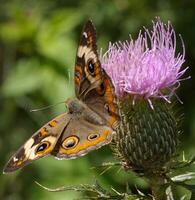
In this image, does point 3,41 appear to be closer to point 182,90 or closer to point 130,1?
point 130,1

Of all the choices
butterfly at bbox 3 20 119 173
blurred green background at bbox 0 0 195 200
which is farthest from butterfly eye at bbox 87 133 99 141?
blurred green background at bbox 0 0 195 200

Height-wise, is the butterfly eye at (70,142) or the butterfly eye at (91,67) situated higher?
the butterfly eye at (91,67)

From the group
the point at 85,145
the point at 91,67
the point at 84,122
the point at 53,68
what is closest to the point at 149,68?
the point at 91,67

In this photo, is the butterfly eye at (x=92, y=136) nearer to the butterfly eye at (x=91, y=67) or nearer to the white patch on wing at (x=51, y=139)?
the white patch on wing at (x=51, y=139)

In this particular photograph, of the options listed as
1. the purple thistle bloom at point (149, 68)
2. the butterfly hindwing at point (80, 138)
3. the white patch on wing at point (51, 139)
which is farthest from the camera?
the purple thistle bloom at point (149, 68)

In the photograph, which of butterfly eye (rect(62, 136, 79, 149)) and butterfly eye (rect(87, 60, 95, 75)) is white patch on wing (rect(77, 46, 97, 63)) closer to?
butterfly eye (rect(87, 60, 95, 75))

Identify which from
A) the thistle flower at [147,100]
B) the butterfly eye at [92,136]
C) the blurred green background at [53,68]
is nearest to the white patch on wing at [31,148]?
the butterfly eye at [92,136]
